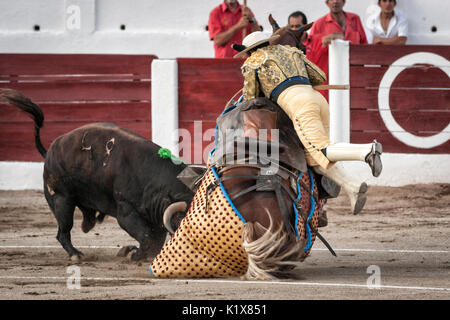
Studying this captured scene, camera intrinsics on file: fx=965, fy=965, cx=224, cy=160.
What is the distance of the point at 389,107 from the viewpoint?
943 cm

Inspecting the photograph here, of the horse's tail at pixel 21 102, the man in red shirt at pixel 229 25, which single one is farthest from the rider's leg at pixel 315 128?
the man in red shirt at pixel 229 25

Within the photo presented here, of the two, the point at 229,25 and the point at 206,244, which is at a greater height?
the point at 229,25

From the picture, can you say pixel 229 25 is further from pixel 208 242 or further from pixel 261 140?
pixel 208 242

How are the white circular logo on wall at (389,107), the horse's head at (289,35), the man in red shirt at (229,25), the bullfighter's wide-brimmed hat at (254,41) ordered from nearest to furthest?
the bullfighter's wide-brimmed hat at (254,41) < the horse's head at (289,35) < the man in red shirt at (229,25) < the white circular logo on wall at (389,107)

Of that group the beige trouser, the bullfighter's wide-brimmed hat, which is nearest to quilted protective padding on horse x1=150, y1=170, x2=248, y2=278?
the beige trouser

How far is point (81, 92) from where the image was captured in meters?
9.70

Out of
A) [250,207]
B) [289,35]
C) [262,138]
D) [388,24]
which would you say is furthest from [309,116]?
[388,24]

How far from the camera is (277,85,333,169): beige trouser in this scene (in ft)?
15.1

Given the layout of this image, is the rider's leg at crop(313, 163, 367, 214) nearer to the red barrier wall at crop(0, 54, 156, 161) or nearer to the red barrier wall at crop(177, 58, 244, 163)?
the red barrier wall at crop(177, 58, 244, 163)

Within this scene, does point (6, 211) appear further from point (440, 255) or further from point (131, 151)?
point (440, 255)

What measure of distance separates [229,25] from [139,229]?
430 centimetres

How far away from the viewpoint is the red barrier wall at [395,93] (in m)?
9.39

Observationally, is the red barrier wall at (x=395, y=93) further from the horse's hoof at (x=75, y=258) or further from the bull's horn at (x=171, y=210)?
the bull's horn at (x=171, y=210)

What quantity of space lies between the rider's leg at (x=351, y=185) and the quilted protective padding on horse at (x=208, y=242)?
21 centimetres
